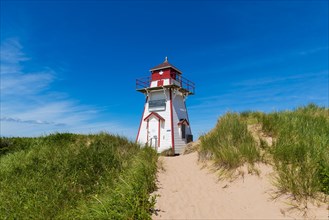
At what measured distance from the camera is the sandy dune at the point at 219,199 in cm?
683

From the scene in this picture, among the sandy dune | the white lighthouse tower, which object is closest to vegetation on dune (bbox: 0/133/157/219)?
the sandy dune

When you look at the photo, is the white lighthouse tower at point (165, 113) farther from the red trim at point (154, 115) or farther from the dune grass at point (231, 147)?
the dune grass at point (231, 147)

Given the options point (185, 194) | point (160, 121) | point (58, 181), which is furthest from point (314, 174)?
point (160, 121)

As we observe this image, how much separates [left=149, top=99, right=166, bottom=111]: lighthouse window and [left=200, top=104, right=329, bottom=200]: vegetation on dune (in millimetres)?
14548

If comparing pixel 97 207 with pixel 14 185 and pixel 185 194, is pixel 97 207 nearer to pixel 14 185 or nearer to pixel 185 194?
pixel 185 194

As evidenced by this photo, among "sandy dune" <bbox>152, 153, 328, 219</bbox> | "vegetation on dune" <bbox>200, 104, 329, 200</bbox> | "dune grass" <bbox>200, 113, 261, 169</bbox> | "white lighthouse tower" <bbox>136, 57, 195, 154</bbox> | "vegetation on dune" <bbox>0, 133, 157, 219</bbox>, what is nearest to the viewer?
"vegetation on dune" <bbox>0, 133, 157, 219</bbox>

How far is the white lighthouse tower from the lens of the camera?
27.0m

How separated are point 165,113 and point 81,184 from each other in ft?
63.5

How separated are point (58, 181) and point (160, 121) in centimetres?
1885

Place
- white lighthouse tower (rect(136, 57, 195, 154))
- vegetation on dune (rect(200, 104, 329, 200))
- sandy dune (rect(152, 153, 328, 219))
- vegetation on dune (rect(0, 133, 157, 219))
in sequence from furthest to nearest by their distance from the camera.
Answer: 1. white lighthouse tower (rect(136, 57, 195, 154))
2. vegetation on dune (rect(200, 104, 329, 200))
3. sandy dune (rect(152, 153, 328, 219))
4. vegetation on dune (rect(0, 133, 157, 219))

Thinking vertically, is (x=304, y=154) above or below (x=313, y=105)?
below

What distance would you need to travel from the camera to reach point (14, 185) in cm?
949

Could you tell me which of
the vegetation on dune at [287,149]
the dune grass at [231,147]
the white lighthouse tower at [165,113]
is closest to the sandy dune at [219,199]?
the vegetation on dune at [287,149]

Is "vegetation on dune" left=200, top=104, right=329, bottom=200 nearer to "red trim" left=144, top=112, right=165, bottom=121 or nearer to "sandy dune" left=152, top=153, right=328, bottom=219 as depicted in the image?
"sandy dune" left=152, top=153, right=328, bottom=219
